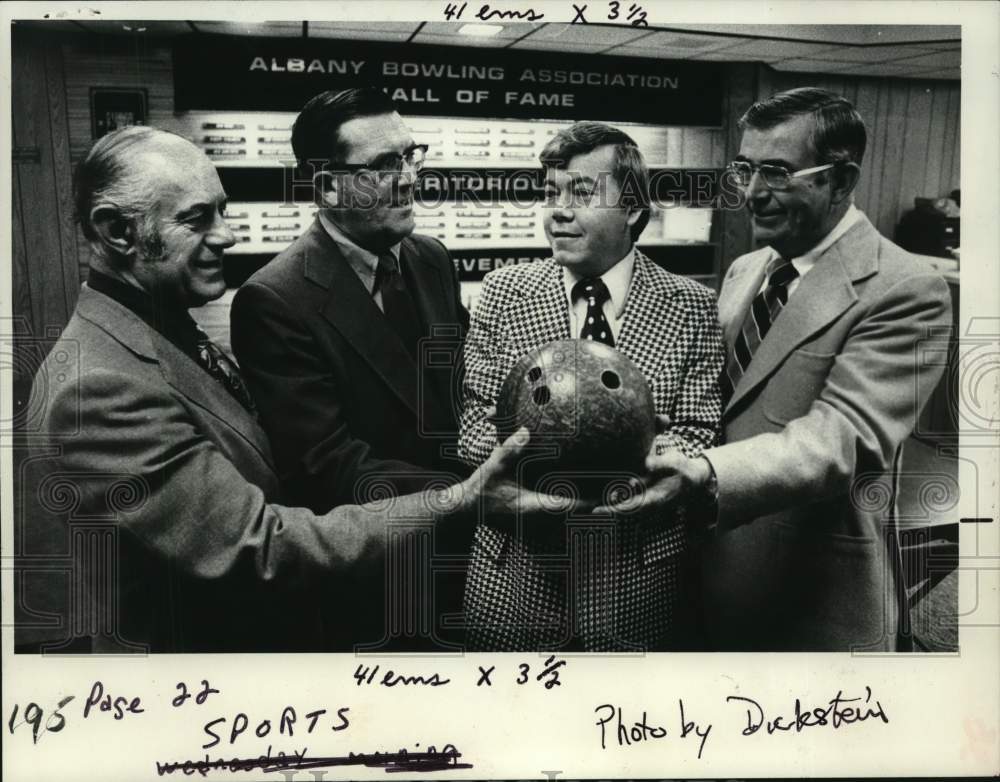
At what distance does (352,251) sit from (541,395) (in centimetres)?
89

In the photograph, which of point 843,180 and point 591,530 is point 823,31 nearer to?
point 843,180

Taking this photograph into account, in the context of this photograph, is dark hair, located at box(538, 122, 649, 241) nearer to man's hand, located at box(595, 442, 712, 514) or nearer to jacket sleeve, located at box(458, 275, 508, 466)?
jacket sleeve, located at box(458, 275, 508, 466)

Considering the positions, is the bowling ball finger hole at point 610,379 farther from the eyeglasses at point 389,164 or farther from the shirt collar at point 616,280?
the eyeglasses at point 389,164

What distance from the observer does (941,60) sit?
308 centimetres

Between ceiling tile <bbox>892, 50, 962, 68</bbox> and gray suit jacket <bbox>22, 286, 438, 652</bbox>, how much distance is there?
2.18 metres

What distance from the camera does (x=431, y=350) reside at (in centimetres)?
301

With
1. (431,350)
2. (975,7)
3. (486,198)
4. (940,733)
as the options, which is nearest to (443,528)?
(431,350)

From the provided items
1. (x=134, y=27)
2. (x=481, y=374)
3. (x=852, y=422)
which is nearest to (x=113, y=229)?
(x=134, y=27)

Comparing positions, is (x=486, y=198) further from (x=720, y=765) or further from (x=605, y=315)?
(x=720, y=765)

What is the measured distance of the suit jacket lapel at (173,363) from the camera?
9.30 ft

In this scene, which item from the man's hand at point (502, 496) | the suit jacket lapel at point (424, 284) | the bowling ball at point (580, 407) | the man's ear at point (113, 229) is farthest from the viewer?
the suit jacket lapel at point (424, 284)

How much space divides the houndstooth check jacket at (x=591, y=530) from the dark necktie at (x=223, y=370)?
69 cm

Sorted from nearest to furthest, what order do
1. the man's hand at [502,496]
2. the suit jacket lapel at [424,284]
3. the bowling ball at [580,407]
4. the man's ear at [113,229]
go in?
the bowling ball at [580,407]
the man's hand at [502,496]
the man's ear at [113,229]
the suit jacket lapel at [424,284]

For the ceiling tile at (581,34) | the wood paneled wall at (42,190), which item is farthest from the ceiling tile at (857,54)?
the wood paneled wall at (42,190)
